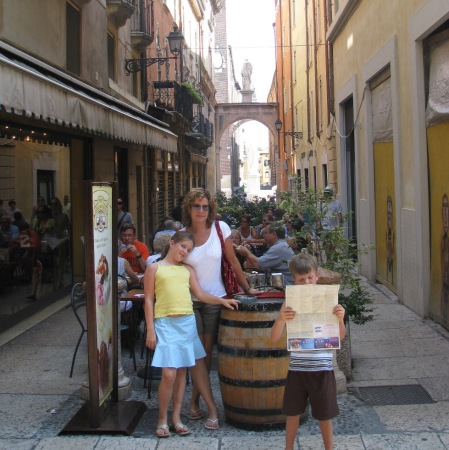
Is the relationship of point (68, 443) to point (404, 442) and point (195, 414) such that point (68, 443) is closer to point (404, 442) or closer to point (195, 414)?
point (195, 414)

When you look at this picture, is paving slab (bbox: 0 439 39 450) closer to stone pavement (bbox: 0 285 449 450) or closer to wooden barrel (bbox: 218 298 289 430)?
stone pavement (bbox: 0 285 449 450)

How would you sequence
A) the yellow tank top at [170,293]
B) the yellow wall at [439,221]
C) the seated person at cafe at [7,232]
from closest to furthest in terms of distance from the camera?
the yellow tank top at [170,293]
the yellow wall at [439,221]
the seated person at cafe at [7,232]

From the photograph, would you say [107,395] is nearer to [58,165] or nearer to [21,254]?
[21,254]

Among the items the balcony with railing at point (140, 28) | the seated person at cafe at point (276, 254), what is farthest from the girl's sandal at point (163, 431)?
the balcony with railing at point (140, 28)

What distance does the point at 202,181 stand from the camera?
38375 mm

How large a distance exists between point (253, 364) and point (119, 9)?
38.3 ft

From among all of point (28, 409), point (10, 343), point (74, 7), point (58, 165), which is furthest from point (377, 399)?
point (74, 7)

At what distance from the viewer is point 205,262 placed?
4922mm

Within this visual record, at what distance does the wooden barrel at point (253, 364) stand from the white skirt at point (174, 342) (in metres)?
0.24

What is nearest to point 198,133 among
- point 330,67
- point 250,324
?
point 330,67

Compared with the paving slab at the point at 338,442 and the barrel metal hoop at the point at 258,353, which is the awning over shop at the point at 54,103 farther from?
the paving slab at the point at 338,442

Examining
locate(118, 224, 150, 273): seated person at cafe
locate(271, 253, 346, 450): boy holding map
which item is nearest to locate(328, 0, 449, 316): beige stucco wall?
locate(118, 224, 150, 273): seated person at cafe

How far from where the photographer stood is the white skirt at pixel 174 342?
181 inches

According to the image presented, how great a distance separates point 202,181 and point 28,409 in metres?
33.3
